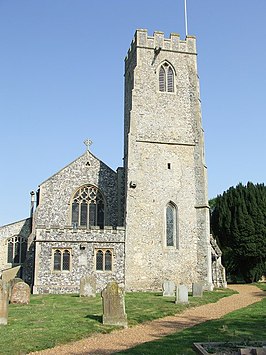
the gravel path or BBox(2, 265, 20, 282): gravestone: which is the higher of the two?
BBox(2, 265, 20, 282): gravestone

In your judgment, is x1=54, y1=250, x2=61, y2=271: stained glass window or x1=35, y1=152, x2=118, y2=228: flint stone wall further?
x1=35, y1=152, x2=118, y2=228: flint stone wall

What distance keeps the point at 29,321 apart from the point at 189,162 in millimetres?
16008

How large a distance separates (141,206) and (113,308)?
12.8 metres

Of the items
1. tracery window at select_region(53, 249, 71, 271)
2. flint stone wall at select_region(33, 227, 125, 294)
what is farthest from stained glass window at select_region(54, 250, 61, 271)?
flint stone wall at select_region(33, 227, 125, 294)

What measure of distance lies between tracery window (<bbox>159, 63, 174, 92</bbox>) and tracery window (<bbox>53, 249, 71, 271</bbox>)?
12114mm

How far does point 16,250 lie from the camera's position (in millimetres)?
27719

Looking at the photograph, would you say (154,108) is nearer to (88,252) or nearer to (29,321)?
(88,252)

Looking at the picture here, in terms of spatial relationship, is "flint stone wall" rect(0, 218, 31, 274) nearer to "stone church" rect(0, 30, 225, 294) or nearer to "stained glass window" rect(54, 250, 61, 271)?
"stone church" rect(0, 30, 225, 294)

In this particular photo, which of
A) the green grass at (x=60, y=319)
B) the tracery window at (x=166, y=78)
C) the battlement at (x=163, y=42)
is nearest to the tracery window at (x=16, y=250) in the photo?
the green grass at (x=60, y=319)

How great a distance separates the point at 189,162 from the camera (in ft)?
84.4

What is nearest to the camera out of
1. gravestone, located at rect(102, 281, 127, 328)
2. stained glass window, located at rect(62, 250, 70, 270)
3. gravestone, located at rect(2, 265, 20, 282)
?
gravestone, located at rect(102, 281, 127, 328)

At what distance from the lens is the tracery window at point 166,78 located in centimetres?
2712

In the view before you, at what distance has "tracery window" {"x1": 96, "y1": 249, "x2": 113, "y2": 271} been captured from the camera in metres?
23.1

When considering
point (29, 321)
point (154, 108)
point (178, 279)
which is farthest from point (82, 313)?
point (154, 108)
